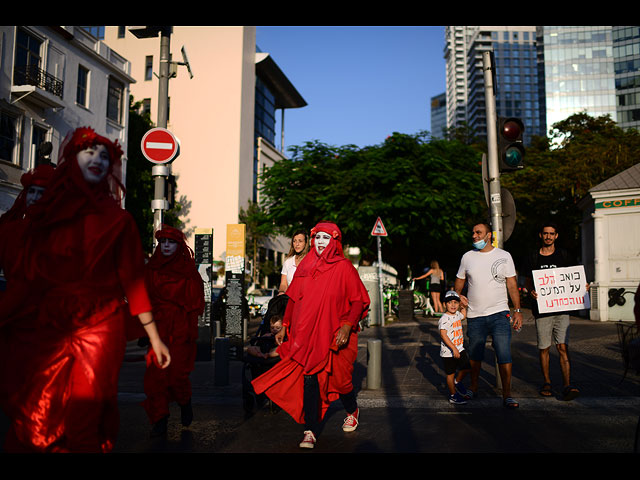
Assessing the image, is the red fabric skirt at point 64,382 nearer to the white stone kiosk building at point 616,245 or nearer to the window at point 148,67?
the white stone kiosk building at point 616,245

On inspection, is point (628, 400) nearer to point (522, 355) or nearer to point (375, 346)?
point (522, 355)

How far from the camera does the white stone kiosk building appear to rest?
1647 centimetres

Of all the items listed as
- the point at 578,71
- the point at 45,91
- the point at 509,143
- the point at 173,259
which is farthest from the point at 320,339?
the point at 578,71

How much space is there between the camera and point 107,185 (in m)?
3.14

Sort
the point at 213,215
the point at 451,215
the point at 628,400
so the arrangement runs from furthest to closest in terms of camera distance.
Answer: the point at 213,215 < the point at 451,215 < the point at 628,400

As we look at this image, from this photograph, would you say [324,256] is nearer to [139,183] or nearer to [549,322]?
[549,322]

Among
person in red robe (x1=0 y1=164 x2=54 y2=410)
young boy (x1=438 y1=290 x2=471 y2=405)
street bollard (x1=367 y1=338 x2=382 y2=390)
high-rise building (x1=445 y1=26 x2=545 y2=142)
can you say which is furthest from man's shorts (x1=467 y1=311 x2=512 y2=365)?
high-rise building (x1=445 y1=26 x2=545 y2=142)

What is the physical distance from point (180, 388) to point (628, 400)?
16.0ft

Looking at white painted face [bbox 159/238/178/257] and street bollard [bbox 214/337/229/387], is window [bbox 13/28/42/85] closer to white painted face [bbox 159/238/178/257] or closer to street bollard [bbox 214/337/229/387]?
street bollard [bbox 214/337/229/387]

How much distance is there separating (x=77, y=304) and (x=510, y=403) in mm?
4762

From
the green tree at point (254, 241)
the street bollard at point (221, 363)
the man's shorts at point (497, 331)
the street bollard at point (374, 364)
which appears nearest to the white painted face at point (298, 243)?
the street bollard at point (374, 364)

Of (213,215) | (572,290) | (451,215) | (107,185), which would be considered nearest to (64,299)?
(107,185)

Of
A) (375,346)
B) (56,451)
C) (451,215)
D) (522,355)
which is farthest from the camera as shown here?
(451,215)

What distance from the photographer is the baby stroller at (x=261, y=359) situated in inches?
245
